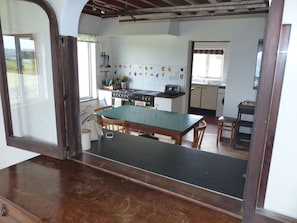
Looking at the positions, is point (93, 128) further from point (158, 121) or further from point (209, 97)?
point (209, 97)

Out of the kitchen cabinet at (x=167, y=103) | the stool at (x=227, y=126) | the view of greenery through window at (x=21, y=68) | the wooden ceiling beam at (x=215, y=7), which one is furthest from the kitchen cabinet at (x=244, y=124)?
the view of greenery through window at (x=21, y=68)

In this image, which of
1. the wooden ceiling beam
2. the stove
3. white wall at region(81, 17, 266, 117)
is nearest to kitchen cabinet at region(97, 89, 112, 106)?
the stove

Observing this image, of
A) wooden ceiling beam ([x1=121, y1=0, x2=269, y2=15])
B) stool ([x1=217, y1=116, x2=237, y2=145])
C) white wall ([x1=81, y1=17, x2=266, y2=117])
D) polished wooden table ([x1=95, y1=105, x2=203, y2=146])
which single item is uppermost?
wooden ceiling beam ([x1=121, y1=0, x2=269, y2=15])

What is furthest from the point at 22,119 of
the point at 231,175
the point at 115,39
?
the point at 115,39

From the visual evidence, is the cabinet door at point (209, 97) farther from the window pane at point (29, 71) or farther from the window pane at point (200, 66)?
the window pane at point (29, 71)

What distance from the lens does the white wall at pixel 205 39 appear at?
13.4 feet

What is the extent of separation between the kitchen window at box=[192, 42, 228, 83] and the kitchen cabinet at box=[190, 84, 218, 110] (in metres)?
0.86

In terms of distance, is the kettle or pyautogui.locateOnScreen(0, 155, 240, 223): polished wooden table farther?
the kettle

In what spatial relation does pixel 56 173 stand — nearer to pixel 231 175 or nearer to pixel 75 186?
pixel 75 186

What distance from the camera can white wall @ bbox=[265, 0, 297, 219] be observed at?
34.2 inches

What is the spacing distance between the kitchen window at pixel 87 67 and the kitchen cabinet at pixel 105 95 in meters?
0.14

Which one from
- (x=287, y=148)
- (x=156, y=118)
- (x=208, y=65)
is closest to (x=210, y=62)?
(x=208, y=65)

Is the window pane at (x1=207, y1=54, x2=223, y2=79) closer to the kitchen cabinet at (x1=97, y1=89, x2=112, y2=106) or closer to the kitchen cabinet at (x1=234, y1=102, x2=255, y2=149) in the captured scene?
the kitchen cabinet at (x1=234, y1=102, x2=255, y2=149)

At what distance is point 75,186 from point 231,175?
97 cm
